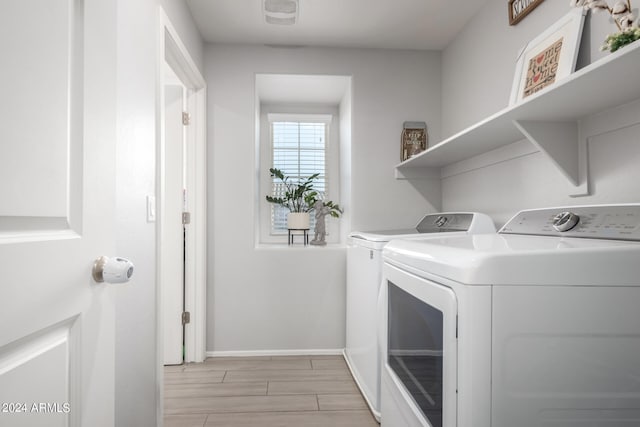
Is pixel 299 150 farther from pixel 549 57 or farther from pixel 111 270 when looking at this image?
pixel 111 270

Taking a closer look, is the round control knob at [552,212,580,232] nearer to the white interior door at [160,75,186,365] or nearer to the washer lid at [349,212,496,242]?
the washer lid at [349,212,496,242]

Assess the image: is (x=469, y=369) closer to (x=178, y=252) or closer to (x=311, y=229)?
(x=178, y=252)

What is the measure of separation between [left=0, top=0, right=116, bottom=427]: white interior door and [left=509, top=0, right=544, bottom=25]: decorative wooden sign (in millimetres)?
1804

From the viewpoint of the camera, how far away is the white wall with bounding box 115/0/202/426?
51.9 inches

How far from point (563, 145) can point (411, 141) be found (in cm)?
135

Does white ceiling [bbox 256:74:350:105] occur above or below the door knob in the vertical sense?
above

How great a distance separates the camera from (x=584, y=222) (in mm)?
1194

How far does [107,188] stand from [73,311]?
265 millimetres

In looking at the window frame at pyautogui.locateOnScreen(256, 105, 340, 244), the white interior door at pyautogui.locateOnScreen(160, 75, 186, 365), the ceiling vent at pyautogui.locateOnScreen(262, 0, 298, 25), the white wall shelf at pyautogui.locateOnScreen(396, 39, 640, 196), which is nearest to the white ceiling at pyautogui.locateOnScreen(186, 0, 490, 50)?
the ceiling vent at pyautogui.locateOnScreen(262, 0, 298, 25)

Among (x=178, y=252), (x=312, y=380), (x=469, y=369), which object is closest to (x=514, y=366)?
(x=469, y=369)

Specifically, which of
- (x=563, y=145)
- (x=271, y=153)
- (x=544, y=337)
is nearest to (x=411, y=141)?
(x=271, y=153)

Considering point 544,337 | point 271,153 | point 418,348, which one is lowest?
point 418,348

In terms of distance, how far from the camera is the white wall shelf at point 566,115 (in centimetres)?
98

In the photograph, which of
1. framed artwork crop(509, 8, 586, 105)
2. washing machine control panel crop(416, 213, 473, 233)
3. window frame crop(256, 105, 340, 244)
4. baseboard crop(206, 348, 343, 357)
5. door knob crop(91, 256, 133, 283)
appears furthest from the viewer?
window frame crop(256, 105, 340, 244)
